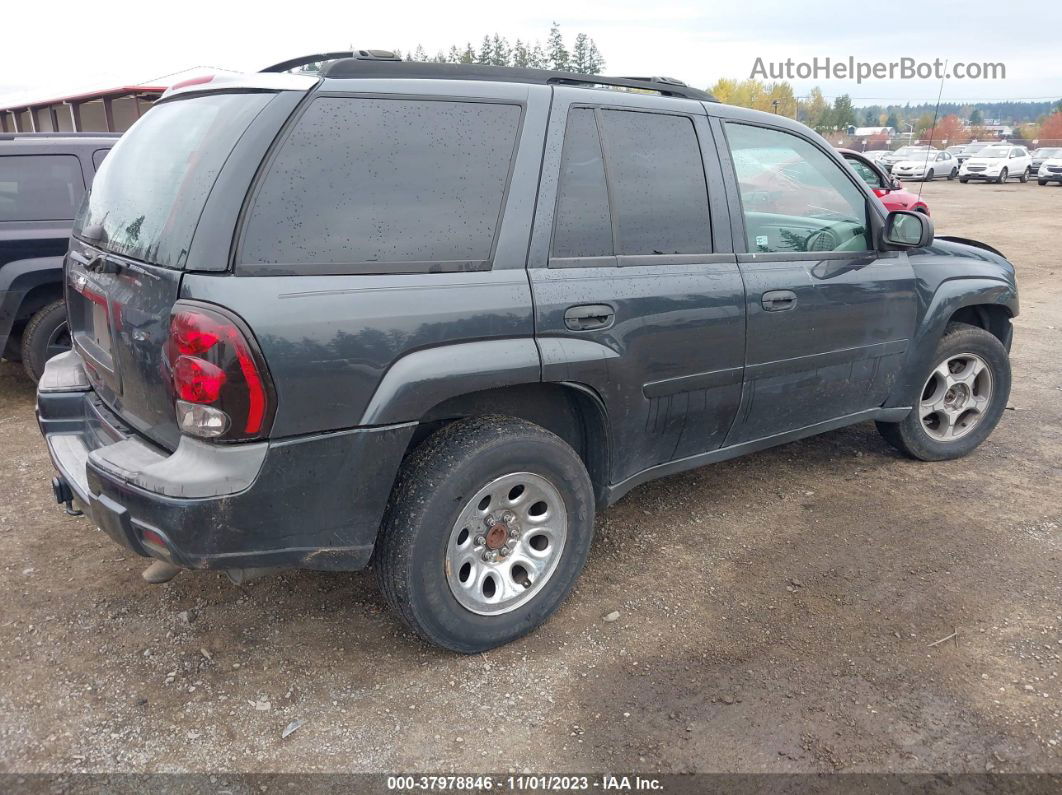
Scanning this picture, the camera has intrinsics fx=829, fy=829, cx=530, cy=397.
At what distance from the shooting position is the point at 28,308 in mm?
5488

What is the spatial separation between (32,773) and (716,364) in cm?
269

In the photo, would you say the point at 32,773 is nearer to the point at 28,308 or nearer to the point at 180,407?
the point at 180,407

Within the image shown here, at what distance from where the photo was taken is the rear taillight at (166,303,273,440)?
89.7 inches

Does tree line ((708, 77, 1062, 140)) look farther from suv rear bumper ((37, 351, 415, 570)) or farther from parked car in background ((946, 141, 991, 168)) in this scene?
suv rear bumper ((37, 351, 415, 570))

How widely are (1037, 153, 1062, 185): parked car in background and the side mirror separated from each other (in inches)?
1342

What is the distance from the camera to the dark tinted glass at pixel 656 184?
10.2 feet

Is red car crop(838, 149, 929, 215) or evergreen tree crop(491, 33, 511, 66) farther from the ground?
evergreen tree crop(491, 33, 511, 66)

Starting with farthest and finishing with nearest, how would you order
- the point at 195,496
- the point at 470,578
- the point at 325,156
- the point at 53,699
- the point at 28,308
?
the point at 28,308 < the point at 470,578 < the point at 53,699 < the point at 325,156 < the point at 195,496

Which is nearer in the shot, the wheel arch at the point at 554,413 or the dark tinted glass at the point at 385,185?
the dark tinted glass at the point at 385,185

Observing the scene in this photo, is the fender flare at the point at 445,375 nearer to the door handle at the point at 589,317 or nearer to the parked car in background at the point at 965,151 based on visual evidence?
the door handle at the point at 589,317

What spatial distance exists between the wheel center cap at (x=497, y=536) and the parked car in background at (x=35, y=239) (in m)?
4.05

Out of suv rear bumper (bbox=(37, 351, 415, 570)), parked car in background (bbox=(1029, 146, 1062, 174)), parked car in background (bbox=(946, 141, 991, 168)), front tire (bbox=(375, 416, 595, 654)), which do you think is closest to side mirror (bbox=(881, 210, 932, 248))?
front tire (bbox=(375, 416, 595, 654))

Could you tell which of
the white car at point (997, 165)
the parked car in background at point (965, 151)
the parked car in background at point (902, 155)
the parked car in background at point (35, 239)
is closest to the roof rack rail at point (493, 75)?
the parked car in background at point (35, 239)

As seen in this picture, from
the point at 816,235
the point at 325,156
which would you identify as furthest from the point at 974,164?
the point at 325,156
